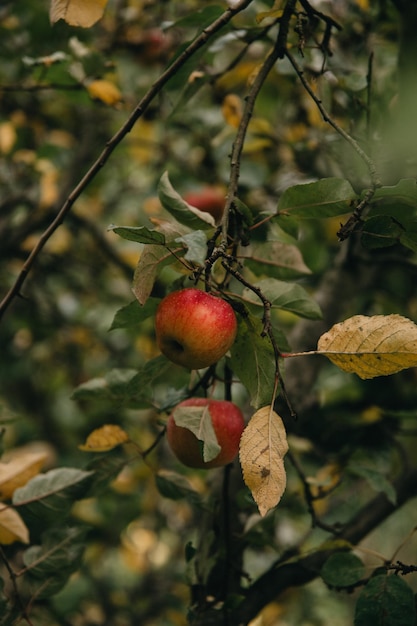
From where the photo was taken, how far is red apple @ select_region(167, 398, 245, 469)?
31.8 inches

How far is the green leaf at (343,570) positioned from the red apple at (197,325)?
1.38 feet

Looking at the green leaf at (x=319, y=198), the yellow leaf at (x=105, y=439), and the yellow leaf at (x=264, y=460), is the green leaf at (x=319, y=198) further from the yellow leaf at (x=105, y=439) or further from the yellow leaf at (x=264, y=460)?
the yellow leaf at (x=105, y=439)

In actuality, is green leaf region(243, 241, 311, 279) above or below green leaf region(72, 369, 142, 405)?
above

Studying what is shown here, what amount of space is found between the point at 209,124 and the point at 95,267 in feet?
2.46

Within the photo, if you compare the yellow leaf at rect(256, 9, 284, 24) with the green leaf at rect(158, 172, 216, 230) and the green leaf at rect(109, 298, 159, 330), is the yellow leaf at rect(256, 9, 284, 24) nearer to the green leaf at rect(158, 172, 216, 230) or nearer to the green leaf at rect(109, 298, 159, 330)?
the green leaf at rect(158, 172, 216, 230)

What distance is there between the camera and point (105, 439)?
962 mm

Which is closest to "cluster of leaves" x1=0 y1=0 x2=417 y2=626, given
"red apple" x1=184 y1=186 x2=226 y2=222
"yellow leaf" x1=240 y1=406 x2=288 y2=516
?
"yellow leaf" x1=240 y1=406 x2=288 y2=516

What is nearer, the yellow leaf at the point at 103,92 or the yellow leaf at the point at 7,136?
the yellow leaf at the point at 103,92

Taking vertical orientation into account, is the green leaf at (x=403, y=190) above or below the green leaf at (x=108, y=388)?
above

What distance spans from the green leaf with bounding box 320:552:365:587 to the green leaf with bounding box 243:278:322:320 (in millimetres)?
396

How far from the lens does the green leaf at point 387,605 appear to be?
0.80 m

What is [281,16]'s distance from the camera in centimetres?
86

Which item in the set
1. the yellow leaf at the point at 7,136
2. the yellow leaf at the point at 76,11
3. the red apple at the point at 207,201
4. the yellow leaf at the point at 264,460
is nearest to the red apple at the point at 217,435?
the yellow leaf at the point at 264,460

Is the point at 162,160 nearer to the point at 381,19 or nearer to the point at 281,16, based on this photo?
the point at 381,19
